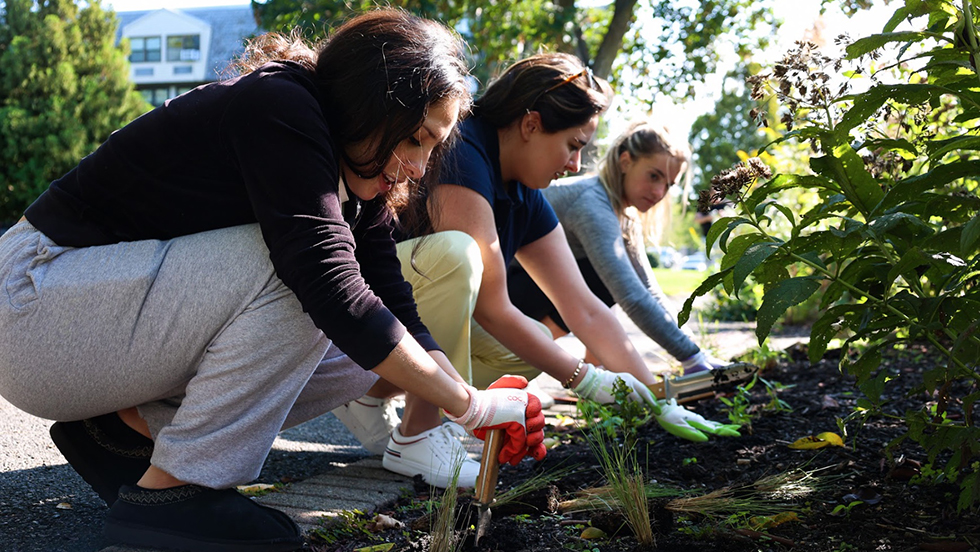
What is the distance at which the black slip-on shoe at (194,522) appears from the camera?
5.21 feet

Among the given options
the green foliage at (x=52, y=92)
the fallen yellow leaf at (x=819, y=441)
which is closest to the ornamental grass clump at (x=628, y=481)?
the fallen yellow leaf at (x=819, y=441)

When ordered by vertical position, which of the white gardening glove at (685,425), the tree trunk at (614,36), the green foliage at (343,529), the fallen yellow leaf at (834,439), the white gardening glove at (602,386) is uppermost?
the tree trunk at (614,36)

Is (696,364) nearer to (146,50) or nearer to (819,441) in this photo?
(819,441)

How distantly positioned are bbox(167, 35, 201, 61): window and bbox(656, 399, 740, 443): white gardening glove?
35.6 meters

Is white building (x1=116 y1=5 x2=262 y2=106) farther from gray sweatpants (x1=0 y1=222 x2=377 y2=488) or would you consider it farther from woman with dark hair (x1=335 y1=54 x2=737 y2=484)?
gray sweatpants (x1=0 y1=222 x2=377 y2=488)

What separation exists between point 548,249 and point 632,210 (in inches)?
42.4

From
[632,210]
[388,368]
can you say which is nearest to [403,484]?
[388,368]

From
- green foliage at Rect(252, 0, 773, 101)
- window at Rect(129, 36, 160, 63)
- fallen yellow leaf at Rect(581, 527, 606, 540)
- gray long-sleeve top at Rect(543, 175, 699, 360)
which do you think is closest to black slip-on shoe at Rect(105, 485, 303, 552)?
fallen yellow leaf at Rect(581, 527, 606, 540)

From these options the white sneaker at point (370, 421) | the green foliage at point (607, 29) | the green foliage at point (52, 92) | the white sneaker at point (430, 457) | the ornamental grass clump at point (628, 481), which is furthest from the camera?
the green foliage at point (52, 92)

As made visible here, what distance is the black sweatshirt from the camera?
5.08 ft

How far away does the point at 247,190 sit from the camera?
1.64 metres

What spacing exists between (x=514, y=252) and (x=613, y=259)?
1.77ft

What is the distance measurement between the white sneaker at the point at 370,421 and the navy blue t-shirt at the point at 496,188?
70 centimetres

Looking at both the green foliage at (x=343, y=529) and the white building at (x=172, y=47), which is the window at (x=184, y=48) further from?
the green foliage at (x=343, y=529)
